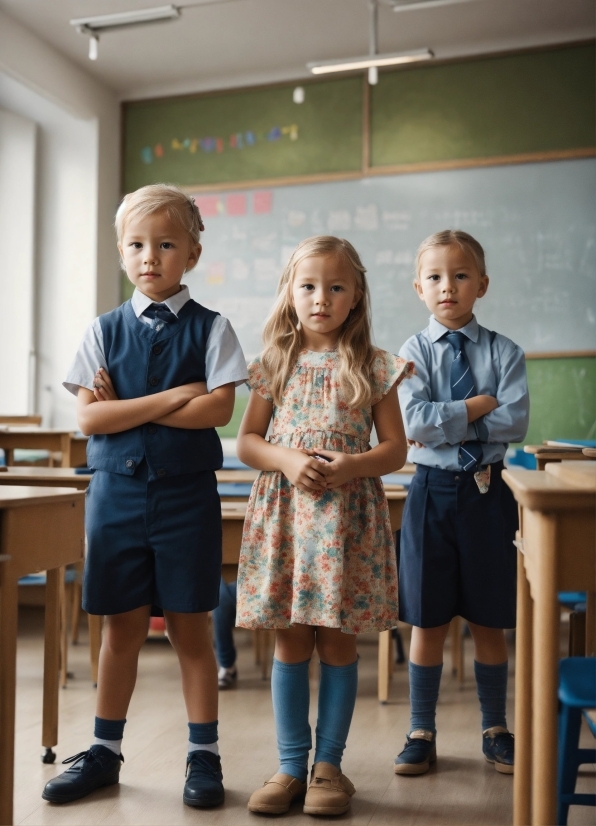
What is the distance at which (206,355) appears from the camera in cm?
185

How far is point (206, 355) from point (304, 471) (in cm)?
36

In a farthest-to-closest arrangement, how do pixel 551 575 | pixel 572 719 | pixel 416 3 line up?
1. pixel 416 3
2. pixel 572 719
3. pixel 551 575

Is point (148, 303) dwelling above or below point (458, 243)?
below

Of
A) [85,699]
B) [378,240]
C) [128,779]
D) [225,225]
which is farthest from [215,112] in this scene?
[128,779]

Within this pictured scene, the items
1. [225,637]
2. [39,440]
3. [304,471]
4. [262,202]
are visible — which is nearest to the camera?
[304,471]

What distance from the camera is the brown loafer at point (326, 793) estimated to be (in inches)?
66.9

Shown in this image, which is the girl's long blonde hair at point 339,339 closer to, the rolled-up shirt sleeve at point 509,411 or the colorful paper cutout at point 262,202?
the rolled-up shirt sleeve at point 509,411

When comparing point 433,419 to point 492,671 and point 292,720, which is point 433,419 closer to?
point 492,671

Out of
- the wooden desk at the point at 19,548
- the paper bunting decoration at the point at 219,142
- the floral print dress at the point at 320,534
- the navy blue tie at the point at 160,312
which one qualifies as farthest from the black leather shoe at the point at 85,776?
the paper bunting decoration at the point at 219,142

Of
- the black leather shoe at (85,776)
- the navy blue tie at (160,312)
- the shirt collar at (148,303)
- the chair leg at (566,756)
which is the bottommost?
the black leather shoe at (85,776)

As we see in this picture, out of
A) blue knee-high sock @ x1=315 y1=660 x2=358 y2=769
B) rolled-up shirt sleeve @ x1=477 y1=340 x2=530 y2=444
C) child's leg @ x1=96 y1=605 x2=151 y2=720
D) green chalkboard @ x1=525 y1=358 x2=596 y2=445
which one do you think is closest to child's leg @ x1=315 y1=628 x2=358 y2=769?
blue knee-high sock @ x1=315 y1=660 x2=358 y2=769

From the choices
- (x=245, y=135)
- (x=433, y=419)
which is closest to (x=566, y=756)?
(x=433, y=419)

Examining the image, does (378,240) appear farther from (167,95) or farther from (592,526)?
(592,526)

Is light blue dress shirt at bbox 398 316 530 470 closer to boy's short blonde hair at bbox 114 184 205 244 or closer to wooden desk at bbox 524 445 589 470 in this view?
wooden desk at bbox 524 445 589 470
